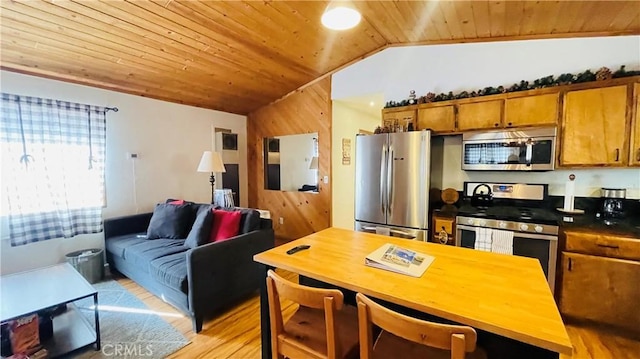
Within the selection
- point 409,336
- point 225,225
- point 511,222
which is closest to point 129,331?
point 225,225

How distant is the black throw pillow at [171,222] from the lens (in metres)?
3.27

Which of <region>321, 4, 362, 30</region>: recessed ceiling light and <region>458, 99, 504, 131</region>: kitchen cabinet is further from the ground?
<region>321, 4, 362, 30</region>: recessed ceiling light

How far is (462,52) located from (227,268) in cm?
345

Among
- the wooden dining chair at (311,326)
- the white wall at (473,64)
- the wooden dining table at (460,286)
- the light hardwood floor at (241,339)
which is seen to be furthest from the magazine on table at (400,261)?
the white wall at (473,64)

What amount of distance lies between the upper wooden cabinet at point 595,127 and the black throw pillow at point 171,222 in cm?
399

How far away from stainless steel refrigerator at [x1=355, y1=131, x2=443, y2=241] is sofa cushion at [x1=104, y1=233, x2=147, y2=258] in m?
2.57

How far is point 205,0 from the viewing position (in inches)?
91.4

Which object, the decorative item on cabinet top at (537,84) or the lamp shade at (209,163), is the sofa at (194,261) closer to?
the lamp shade at (209,163)

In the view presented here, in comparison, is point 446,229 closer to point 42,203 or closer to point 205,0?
point 205,0

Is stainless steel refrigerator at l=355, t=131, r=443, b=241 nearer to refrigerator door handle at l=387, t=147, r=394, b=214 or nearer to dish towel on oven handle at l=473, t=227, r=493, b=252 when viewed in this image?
refrigerator door handle at l=387, t=147, r=394, b=214

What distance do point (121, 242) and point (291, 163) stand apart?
2689 mm

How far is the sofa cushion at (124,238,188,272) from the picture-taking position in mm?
2721

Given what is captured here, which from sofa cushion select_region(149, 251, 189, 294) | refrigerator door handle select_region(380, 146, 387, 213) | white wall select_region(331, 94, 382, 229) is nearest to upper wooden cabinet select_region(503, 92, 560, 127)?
refrigerator door handle select_region(380, 146, 387, 213)

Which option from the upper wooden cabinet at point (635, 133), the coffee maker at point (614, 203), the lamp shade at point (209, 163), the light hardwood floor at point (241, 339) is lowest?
the light hardwood floor at point (241, 339)
